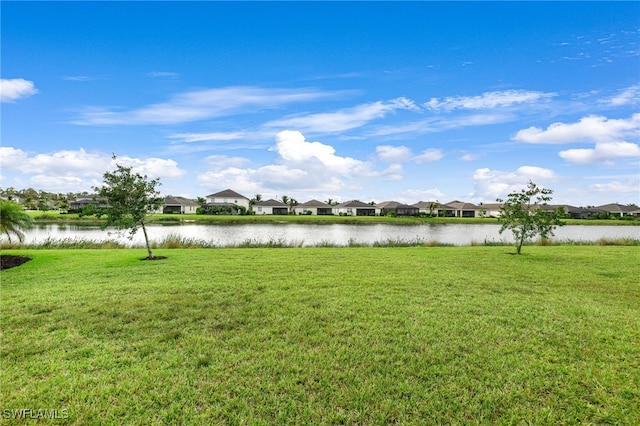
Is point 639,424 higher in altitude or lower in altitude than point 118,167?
lower

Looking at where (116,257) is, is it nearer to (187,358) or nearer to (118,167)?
(118,167)

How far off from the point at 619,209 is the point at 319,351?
4458 inches

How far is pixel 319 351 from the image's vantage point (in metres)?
4.22

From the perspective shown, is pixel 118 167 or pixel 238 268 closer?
pixel 238 268

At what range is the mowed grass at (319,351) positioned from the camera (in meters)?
3.20

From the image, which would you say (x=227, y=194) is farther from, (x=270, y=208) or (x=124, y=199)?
(x=124, y=199)

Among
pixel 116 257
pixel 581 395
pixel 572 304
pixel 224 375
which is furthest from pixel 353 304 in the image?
pixel 116 257

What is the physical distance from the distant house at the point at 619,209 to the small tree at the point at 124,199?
10755 centimetres

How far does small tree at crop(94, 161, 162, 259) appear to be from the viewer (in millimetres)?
11438

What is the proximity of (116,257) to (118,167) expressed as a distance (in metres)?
3.29

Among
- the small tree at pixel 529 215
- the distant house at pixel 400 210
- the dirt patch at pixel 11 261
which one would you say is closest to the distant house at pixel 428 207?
the distant house at pixel 400 210

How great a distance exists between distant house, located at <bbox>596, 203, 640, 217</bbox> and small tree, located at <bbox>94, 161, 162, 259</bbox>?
107546 mm

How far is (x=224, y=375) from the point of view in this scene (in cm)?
367

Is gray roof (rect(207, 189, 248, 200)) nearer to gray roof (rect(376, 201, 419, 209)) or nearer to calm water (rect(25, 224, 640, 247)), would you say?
gray roof (rect(376, 201, 419, 209))
